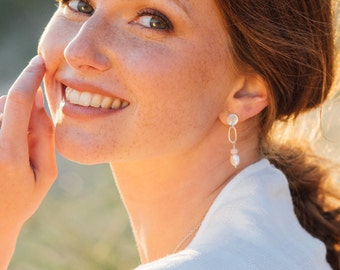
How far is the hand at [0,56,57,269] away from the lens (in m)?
3.13

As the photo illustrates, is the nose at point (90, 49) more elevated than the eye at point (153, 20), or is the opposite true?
the eye at point (153, 20)

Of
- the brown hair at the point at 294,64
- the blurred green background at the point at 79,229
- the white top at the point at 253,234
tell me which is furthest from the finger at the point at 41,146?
the blurred green background at the point at 79,229

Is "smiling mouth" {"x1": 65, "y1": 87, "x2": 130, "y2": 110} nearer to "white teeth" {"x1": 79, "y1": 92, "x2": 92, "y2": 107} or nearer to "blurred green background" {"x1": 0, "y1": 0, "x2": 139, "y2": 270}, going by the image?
"white teeth" {"x1": 79, "y1": 92, "x2": 92, "y2": 107}

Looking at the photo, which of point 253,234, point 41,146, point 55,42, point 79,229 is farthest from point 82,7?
point 79,229

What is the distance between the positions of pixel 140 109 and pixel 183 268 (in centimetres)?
70

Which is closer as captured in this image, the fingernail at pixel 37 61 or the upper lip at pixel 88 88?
the upper lip at pixel 88 88

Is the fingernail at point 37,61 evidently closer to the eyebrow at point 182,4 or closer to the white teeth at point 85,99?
the white teeth at point 85,99

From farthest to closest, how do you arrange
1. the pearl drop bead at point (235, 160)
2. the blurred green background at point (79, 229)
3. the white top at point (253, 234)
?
the blurred green background at point (79, 229) → the pearl drop bead at point (235, 160) → the white top at point (253, 234)

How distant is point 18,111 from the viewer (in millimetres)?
3172

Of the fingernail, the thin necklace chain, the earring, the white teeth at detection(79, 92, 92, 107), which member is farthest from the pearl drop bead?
the fingernail

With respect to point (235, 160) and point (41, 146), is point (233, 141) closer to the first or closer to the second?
point (235, 160)

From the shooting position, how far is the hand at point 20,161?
313 centimetres

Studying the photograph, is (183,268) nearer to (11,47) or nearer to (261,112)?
(261,112)

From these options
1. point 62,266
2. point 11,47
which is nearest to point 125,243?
point 62,266
